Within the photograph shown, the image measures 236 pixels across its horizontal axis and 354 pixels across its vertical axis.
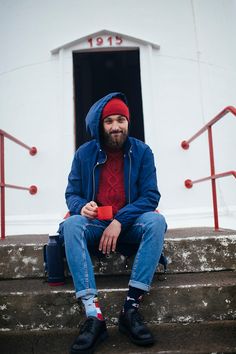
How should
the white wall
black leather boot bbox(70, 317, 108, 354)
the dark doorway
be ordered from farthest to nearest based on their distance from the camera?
the dark doorway
the white wall
black leather boot bbox(70, 317, 108, 354)

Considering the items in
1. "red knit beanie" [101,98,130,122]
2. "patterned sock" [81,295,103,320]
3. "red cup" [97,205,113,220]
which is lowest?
"patterned sock" [81,295,103,320]

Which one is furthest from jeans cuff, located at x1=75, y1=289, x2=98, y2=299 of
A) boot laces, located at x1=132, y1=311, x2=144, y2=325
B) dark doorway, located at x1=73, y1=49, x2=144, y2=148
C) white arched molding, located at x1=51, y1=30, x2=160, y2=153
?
dark doorway, located at x1=73, y1=49, x2=144, y2=148

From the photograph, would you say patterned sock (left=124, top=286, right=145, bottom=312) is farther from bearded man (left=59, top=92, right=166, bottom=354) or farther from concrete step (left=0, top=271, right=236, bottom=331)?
concrete step (left=0, top=271, right=236, bottom=331)

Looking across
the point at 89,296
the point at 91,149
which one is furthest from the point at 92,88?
the point at 89,296

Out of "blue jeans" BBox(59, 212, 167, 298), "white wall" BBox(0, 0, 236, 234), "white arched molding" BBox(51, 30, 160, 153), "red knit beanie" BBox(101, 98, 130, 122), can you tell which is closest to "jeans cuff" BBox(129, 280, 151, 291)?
"blue jeans" BBox(59, 212, 167, 298)

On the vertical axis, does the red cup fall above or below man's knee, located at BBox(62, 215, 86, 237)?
above

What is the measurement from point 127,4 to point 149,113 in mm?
1206

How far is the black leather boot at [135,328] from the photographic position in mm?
1606

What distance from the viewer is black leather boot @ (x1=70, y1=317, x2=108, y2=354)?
1.54m

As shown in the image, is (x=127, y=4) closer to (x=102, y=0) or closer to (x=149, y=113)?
(x=102, y=0)

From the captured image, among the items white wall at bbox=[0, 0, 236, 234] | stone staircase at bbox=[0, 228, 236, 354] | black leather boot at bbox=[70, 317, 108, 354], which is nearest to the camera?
black leather boot at bbox=[70, 317, 108, 354]

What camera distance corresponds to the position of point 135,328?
1649 mm

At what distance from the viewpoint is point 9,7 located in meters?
3.73

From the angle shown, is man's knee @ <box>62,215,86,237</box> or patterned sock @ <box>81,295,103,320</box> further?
man's knee @ <box>62,215,86,237</box>
